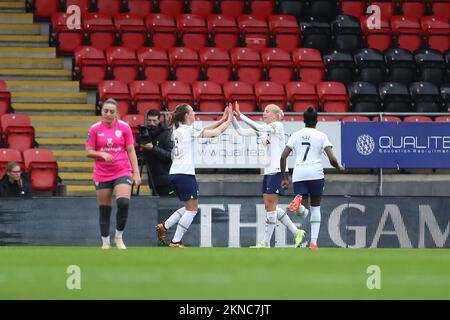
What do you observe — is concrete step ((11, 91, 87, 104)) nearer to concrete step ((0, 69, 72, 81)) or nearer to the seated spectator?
concrete step ((0, 69, 72, 81))

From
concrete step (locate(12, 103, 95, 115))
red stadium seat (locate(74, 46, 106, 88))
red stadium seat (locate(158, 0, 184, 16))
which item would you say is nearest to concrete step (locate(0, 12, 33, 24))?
red stadium seat (locate(74, 46, 106, 88))

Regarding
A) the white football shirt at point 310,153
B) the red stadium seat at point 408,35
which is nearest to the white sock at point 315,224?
the white football shirt at point 310,153

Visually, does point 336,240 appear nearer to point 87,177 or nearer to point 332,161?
point 332,161

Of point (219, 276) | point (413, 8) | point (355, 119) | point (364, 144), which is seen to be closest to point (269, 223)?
point (219, 276)

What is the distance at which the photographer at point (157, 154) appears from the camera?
722 inches

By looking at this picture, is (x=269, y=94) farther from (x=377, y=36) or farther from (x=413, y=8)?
(x=413, y=8)

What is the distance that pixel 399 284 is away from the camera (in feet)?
39.8

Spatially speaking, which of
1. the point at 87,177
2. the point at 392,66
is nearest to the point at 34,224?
the point at 87,177

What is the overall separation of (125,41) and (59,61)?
4.86 feet

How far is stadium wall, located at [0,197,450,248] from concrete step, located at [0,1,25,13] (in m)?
9.95

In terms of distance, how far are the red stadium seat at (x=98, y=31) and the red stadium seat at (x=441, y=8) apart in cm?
789

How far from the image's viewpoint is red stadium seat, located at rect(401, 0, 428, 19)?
28531mm

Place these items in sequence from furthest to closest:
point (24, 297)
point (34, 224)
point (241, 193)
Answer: point (241, 193)
point (34, 224)
point (24, 297)
